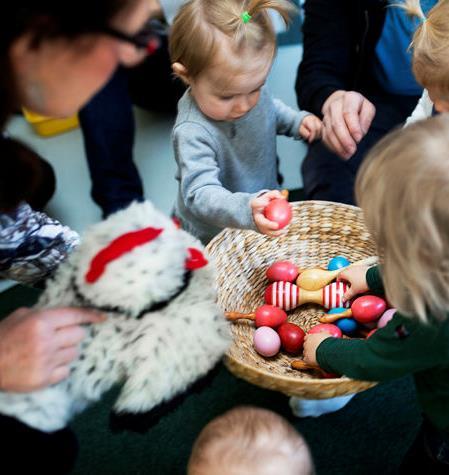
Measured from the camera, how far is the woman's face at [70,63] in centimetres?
47

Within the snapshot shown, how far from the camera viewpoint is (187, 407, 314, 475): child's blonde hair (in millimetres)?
678

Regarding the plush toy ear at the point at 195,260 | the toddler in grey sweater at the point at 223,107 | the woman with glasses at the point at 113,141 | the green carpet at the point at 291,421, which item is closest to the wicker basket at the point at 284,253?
the toddler in grey sweater at the point at 223,107

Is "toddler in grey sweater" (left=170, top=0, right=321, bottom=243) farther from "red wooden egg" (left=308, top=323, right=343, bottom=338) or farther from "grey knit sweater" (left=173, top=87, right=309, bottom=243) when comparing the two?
"red wooden egg" (left=308, top=323, right=343, bottom=338)

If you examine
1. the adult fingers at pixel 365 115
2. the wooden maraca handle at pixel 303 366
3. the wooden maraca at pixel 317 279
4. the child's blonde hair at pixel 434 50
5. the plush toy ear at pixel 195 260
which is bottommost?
the wooden maraca handle at pixel 303 366

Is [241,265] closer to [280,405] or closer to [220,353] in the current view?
[280,405]

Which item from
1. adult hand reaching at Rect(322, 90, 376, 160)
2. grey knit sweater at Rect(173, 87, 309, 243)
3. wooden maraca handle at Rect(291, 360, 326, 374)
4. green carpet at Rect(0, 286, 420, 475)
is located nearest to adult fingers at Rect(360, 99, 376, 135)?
adult hand reaching at Rect(322, 90, 376, 160)

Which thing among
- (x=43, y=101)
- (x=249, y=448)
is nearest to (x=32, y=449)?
(x=249, y=448)

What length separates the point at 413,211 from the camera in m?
0.56

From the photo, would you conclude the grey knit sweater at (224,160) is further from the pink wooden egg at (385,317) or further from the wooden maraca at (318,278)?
the pink wooden egg at (385,317)

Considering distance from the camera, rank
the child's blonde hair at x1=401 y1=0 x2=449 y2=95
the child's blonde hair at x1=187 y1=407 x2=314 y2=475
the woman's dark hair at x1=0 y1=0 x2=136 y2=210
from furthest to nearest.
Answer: the child's blonde hair at x1=401 y1=0 x2=449 y2=95 → the child's blonde hair at x1=187 y1=407 x2=314 y2=475 → the woman's dark hair at x1=0 y1=0 x2=136 y2=210

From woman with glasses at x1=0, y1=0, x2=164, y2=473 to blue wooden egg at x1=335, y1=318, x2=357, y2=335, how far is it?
58 cm

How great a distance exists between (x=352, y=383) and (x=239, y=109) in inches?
20.4

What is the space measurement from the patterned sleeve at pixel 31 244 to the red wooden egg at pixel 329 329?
491 millimetres

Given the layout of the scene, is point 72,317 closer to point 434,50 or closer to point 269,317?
point 269,317
